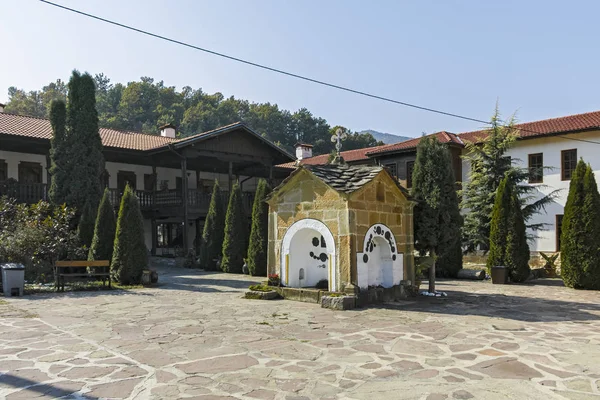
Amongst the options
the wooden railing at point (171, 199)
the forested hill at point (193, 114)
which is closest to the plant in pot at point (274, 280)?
the wooden railing at point (171, 199)

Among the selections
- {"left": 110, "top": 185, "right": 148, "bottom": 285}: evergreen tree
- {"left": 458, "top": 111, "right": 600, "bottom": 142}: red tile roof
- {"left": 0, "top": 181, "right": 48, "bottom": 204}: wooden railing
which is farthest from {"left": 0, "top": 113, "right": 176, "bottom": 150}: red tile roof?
{"left": 458, "top": 111, "right": 600, "bottom": 142}: red tile roof

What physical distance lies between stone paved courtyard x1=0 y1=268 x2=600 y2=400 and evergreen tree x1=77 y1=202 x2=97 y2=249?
529 cm

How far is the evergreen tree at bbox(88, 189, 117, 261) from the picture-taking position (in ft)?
46.7

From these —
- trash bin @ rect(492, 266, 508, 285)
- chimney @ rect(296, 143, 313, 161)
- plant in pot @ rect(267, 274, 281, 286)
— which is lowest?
trash bin @ rect(492, 266, 508, 285)

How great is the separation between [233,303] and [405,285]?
12.4 feet

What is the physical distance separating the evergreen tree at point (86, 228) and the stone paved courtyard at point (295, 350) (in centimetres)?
529

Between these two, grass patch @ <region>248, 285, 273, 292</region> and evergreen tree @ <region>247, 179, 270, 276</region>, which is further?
evergreen tree @ <region>247, 179, 270, 276</region>

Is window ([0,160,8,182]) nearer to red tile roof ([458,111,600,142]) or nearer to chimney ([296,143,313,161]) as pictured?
chimney ([296,143,313,161])

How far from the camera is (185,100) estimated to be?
212 feet

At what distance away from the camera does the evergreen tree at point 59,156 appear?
17.3 metres

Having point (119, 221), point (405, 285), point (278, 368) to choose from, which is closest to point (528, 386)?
point (278, 368)

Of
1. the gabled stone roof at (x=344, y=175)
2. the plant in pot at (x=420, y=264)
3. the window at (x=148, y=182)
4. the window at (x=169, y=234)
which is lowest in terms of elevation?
the plant in pot at (x=420, y=264)

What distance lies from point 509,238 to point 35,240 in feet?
44.7

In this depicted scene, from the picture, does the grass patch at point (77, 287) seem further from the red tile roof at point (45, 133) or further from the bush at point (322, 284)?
the red tile roof at point (45, 133)
